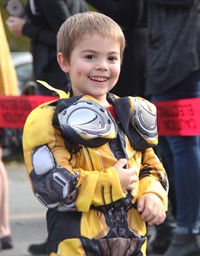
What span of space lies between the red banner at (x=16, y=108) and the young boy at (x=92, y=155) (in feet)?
8.98

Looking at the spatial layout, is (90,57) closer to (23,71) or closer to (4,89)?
(4,89)

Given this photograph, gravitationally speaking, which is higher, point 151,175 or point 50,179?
point 50,179

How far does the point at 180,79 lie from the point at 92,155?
2.04 m

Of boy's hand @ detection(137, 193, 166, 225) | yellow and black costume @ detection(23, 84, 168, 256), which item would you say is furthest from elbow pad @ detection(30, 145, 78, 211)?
boy's hand @ detection(137, 193, 166, 225)

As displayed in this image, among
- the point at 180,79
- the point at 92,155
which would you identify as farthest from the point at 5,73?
the point at 92,155

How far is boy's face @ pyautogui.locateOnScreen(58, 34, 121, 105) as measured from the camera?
3.19 meters

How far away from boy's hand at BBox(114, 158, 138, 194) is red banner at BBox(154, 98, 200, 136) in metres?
2.14

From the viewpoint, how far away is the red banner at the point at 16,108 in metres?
6.09

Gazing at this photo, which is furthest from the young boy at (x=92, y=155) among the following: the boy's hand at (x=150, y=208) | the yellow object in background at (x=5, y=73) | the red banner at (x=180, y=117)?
the yellow object in background at (x=5, y=73)

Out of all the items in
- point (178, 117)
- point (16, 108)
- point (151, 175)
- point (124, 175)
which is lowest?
point (16, 108)

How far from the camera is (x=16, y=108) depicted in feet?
20.6

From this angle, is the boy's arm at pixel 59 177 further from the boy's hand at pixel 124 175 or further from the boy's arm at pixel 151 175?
the boy's arm at pixel 151 175

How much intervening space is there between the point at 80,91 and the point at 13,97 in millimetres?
2658

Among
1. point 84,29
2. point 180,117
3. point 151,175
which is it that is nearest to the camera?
point 84,29
